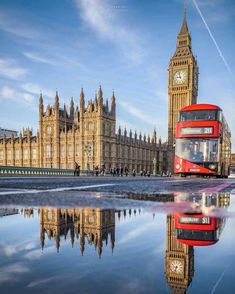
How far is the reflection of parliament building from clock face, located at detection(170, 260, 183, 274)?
1.15 feet

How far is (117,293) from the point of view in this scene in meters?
0.97

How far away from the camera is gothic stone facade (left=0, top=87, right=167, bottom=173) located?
4991 cm

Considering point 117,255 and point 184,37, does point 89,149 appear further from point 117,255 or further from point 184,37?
point 184,37

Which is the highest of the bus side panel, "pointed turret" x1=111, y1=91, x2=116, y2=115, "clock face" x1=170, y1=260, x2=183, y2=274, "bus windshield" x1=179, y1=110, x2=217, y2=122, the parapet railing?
"pointed turret" x1=111, y1=91, x2=116, y2=115

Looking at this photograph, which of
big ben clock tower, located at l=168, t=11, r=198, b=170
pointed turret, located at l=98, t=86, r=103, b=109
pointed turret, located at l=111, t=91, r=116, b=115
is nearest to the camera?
pointed turret, located at l=98, t=86, r=103, b=109

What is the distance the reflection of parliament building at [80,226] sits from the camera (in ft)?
5.59

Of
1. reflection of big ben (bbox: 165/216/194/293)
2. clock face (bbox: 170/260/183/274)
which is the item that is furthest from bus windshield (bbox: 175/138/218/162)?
clock face (bbox: 170/260/183/274)

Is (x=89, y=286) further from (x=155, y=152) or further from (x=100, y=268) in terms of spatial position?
(x=155, y=152)

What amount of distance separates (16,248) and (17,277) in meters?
0.45

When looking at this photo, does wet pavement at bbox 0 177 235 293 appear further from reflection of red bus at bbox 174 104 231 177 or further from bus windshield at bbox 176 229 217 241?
reflection of red bus at bbox 174 104 231 177

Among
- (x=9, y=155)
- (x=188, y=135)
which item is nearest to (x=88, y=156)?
(x=9, y=155)

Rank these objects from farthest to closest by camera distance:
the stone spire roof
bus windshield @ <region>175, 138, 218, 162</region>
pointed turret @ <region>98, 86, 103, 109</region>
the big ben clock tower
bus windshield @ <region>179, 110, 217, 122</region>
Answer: the stone spire roof < the big ben clock tower < pointed turret @ <region>98, 86, 103, 109</region> < bus windshield @ <region>179, 110, 217, 122</region> < bus windshield @ <region>175, 138, 218, 162</region>

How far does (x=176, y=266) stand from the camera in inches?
49.4

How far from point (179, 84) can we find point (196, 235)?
71.8m
